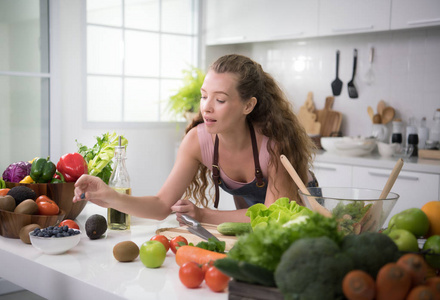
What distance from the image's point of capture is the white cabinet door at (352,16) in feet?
11.4

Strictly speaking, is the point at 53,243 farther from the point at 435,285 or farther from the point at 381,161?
the point at 381,161

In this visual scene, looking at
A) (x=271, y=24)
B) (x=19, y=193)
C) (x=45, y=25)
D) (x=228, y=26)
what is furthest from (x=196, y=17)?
(x=19, y=193)

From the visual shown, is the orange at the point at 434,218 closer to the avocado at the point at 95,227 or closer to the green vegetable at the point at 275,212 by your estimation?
the green vegetable at the point at 275,212

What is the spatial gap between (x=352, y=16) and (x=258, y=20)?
0.89 metres

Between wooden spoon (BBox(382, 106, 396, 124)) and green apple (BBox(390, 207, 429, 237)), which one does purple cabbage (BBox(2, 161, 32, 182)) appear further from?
wooden spoon (BBox(382, 106, 396, 124))

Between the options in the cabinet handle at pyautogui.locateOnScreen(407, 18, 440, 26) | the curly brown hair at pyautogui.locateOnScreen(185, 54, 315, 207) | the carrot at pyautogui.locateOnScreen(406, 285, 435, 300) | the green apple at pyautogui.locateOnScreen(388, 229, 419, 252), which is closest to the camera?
the carrot at pyautogui.locateOnScreen(406, 285, 435, 300)

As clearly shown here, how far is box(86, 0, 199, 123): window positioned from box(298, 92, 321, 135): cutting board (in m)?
1.18

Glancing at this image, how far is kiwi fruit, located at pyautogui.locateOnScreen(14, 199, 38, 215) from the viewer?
148cm

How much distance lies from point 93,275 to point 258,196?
1.05m

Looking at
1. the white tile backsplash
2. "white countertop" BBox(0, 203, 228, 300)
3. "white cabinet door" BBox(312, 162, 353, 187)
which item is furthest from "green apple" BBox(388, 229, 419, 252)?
the white tile backsplash

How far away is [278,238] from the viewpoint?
2.98 feet

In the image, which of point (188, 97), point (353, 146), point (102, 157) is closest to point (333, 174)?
point (353, 146)

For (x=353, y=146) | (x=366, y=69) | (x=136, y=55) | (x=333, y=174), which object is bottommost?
(x=333, y=174)

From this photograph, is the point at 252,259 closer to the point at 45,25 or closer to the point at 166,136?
the point at 45,25
